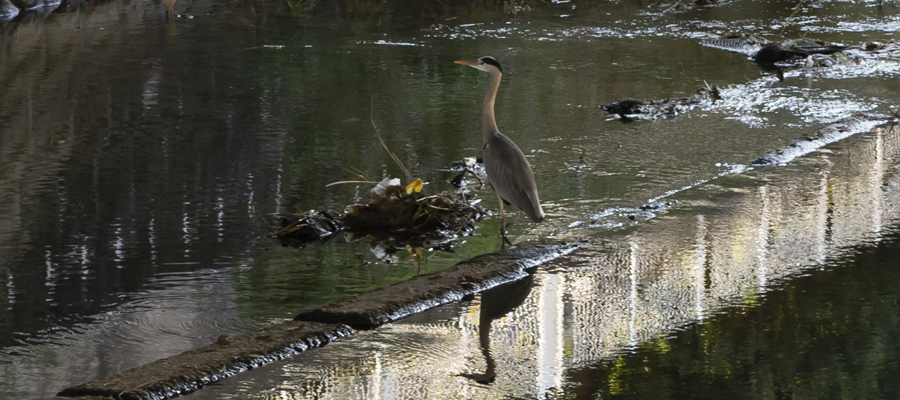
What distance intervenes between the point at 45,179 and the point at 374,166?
2.30 metres

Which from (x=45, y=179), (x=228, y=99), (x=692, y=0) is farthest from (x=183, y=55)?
(x=692, y=0)

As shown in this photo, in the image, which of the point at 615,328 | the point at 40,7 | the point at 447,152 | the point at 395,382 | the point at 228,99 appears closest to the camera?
the point at 395,382

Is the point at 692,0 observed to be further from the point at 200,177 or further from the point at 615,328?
the point at 615,328

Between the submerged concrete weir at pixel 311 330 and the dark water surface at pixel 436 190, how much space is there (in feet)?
0.31

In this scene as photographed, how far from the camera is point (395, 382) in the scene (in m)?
4.05

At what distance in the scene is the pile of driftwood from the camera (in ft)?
20.8

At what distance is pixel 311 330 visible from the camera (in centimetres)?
451

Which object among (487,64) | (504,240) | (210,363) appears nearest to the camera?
(210,363)

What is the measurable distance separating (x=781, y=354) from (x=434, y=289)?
1.57 meters

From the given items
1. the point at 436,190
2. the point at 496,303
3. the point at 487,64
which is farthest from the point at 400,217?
the point at 496,303

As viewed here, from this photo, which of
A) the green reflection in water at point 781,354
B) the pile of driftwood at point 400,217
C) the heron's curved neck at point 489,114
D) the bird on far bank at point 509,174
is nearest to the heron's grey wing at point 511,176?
the bird on far bank at point 509,174

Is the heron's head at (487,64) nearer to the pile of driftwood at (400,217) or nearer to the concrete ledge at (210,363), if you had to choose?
the pile of driftwood at (400,217)

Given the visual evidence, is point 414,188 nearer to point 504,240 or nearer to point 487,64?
point 504,240

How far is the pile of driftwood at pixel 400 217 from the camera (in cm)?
633
